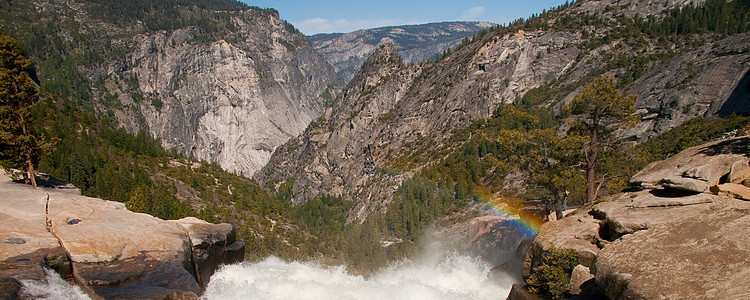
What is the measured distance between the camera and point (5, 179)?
39.8 metres

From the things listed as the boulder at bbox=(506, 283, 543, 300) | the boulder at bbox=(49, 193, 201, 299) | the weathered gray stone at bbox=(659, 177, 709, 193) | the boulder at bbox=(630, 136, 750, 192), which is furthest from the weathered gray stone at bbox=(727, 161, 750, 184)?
the boulder at bbox=(49, 193, 201, 299)

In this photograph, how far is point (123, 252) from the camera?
25.6m

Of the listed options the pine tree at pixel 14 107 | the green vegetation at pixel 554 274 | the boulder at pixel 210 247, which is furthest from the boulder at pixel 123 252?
the green vegetation at pixel 554 274

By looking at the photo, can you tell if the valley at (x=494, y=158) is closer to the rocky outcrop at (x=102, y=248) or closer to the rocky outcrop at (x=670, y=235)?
the rocky outcrop at (x=670, y=235)

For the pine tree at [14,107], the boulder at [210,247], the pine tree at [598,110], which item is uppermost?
the pine tree at [14,107]

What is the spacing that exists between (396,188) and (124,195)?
96659 millimetres

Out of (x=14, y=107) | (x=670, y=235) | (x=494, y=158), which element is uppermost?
(x=14, y=107)

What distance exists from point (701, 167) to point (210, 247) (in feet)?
105

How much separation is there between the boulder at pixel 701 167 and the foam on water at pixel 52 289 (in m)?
31.0

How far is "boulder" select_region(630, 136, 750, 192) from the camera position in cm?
2480

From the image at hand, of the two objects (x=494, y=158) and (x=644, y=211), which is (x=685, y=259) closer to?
(x=644, y=211)

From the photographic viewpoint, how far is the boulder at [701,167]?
24797 mm

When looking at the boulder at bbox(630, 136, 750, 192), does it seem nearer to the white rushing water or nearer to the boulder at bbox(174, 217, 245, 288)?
the white rushing water

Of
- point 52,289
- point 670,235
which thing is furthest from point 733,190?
point 52,289
